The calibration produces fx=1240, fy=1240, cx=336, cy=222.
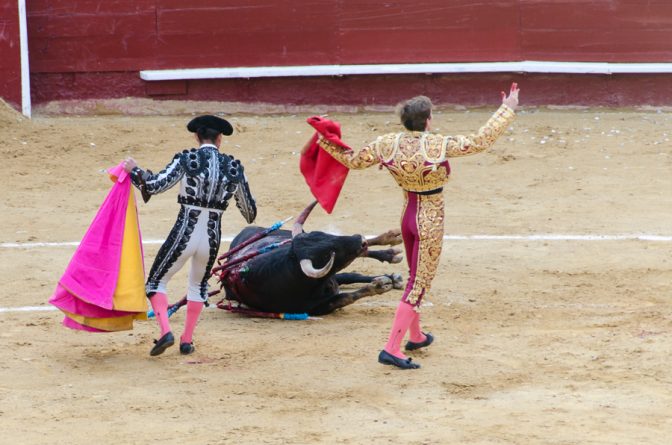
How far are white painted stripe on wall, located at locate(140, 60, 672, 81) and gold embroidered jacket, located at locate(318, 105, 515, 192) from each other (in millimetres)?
5800

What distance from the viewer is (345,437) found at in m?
4.21

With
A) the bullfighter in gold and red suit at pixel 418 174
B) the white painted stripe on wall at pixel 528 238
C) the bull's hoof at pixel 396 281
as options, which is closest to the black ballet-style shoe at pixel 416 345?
the bullfighter in gold and red suit at pixel 418 174

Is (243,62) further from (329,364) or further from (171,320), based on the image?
(329,364)

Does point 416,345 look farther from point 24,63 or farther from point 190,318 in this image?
point 24,63

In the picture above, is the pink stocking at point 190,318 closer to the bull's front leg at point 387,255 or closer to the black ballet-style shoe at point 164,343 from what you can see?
the black ballet-style shoe at point 164,343

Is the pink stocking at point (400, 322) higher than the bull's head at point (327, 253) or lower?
lower

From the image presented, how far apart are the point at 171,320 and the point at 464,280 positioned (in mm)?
1612

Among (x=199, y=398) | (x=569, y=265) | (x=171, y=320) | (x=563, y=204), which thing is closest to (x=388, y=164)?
(x=199, y=398)

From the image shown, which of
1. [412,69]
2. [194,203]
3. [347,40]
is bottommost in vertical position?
[194,203]

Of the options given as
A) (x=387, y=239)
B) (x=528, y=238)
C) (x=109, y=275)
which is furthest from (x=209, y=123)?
(x=528, y=238)

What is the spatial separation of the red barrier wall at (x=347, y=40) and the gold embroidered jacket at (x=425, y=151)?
5865 mm

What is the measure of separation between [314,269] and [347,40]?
543 centimetres

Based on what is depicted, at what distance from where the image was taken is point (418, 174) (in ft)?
16.3

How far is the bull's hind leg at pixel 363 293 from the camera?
5.88 meters
